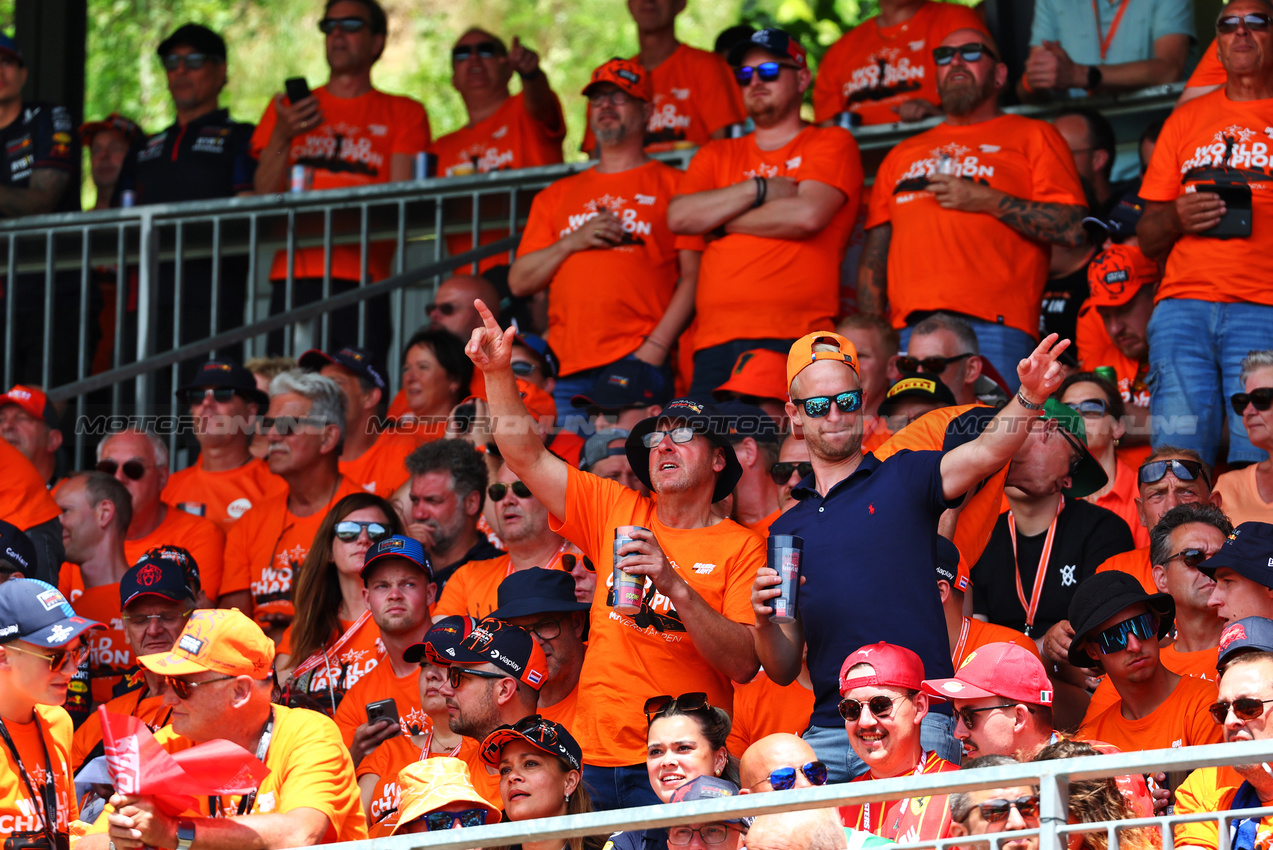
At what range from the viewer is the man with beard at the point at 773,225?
8.25m

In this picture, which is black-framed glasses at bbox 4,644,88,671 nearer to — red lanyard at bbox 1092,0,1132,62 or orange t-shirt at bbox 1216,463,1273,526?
orange t-shirt at bbox 1216,463,1273,526

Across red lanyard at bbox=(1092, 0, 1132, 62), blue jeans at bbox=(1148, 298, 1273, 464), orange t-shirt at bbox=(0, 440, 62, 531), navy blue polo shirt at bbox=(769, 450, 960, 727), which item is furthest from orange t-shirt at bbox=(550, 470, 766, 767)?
red lanyard at bbox=(1092, 0, 1132, 62)

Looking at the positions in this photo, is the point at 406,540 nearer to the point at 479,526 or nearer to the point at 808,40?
the point at 479,526

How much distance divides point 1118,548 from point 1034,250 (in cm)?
217

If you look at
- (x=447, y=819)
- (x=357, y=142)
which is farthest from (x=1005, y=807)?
(x=357, y=142)

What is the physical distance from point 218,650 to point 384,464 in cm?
386

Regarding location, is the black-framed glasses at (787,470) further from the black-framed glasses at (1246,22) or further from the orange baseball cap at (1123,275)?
the black-framed glasses at (1246,22)

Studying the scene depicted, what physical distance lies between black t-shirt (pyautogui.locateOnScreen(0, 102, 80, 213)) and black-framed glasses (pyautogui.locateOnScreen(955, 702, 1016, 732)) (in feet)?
26.1

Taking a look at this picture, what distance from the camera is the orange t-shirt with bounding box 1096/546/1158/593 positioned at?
591 cm

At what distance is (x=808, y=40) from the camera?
13.5 m

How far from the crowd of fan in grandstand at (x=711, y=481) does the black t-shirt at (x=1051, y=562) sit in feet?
0.06

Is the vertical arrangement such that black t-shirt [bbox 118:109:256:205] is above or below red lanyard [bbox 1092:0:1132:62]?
below

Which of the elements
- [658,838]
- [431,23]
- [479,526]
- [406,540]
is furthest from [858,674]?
[431,23]

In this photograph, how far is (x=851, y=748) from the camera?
518 cm
